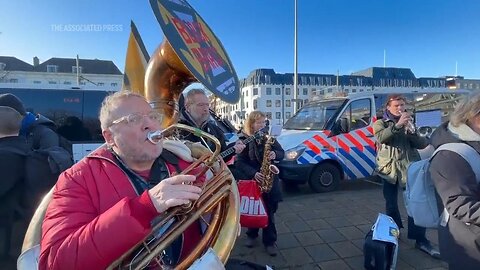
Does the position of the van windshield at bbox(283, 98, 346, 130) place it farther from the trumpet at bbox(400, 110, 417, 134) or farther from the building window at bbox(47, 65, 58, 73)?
the building window at bbox(47, 65, 58, 73)

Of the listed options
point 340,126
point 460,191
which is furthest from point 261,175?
point 340,126

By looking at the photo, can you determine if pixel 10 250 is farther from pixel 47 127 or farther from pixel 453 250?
pixel 453 250

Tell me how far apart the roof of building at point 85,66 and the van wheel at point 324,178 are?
4069 centimetres

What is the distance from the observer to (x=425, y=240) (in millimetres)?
3158

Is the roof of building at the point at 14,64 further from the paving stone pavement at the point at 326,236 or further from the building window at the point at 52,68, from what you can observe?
the paving stone pavement at the point at 326,236

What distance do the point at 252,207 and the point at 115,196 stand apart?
203cm

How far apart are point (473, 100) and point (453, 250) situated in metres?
0.88

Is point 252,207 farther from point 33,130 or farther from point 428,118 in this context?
point 428,118

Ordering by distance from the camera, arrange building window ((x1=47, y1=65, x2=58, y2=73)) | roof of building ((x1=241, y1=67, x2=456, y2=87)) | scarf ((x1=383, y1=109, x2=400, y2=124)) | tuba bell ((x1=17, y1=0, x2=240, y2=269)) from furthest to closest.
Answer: roof of building ((x1=241, y1=67, x2=456, y2=87)), building window ((x1=47, y1=65, x2=58, y2=73)), scarf ((x1=383, y1=109, x2=400, y2=124)), tuba bell ((x1=17, y1=0, x2=240, y2=269))

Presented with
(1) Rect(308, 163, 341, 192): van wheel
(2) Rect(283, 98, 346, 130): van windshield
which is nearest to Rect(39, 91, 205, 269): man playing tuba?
(1) Rect(308, 163, 341, 192): van wheel

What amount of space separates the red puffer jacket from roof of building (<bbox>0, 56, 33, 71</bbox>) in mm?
47421

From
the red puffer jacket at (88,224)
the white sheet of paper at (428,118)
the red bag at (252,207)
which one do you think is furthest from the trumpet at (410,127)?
the red puffer jacket at (88,224)

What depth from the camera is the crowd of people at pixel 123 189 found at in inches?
37.4

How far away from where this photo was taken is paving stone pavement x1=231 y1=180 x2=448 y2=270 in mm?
3016
